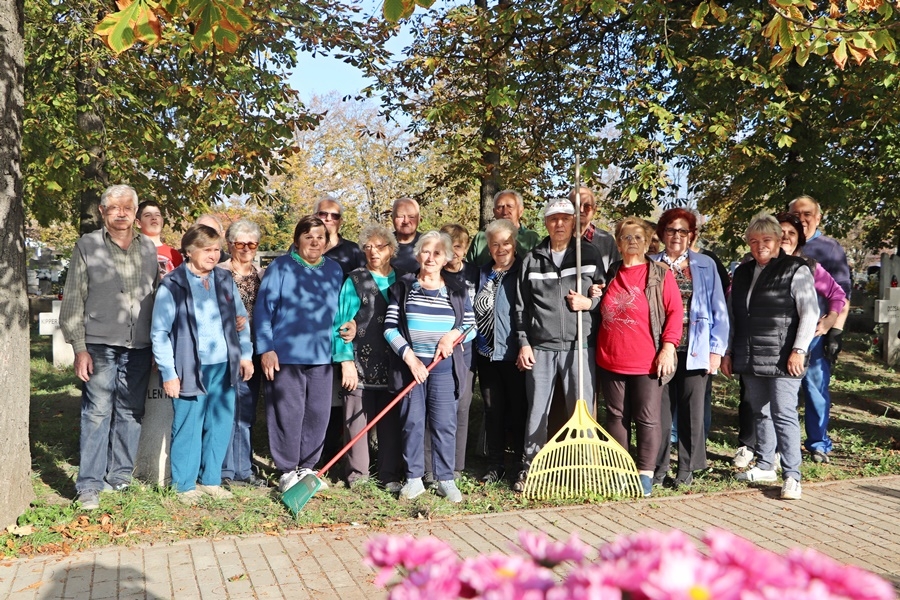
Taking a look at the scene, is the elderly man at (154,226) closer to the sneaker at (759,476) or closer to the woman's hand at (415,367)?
the woman's hand at (415,367)

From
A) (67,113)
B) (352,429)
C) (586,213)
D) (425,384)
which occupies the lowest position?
(352,429)

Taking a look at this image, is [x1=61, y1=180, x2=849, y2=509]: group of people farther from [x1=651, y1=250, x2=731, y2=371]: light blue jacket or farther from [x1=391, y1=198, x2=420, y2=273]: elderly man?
[x1=391, y1=198, x2=420, y2=273]: elderly man

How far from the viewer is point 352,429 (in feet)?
20.2

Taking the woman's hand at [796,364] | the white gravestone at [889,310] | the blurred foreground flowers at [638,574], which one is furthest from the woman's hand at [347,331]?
the white gravestone at [889,310]

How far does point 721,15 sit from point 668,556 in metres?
6.61

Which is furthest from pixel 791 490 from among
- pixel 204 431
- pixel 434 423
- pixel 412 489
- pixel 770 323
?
pixel 204 431

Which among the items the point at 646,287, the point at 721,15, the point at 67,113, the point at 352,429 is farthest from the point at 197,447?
the point at 67,113

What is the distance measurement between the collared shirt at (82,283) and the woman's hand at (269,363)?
0.92 m

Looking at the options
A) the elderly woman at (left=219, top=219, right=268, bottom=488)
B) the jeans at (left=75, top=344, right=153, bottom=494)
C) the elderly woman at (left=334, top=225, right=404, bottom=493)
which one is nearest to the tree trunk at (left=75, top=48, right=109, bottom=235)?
the elderly woman at (left=219, top=219, right=268, bottom=488)

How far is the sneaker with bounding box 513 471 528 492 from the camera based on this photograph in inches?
231

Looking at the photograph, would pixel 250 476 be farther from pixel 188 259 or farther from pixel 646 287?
pixel 646 287

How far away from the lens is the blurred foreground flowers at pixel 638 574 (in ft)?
4.46

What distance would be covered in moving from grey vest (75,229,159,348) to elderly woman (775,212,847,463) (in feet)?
15.7

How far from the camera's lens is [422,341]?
231 inches
